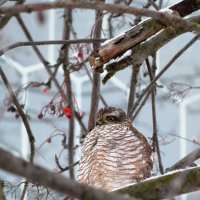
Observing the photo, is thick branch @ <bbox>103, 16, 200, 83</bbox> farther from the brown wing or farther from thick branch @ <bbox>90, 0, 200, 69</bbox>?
the brown wing

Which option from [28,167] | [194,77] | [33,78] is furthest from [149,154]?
[33,78]

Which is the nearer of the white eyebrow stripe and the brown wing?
the brown wing

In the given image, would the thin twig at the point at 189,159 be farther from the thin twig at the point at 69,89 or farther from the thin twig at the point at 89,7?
the thin twig at the point at 69,89

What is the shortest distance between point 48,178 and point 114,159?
2177 mm

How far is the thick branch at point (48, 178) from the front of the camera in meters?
1.55

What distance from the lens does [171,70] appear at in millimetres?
7418

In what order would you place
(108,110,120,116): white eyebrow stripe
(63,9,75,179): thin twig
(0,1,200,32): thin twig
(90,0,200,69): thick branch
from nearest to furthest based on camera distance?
(0,1,200,32): thin twig < (90,0,200,69): thick branch < (63,9,75,179): thin twig < (108,110,120,116): white eyebrow stripe

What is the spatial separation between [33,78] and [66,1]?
609 cm

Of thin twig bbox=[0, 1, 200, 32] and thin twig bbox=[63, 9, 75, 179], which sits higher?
thin twig bbox=[63, 9, 75, 179]

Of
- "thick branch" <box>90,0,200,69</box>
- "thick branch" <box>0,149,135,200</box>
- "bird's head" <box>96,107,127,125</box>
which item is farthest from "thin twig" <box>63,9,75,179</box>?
"thick branch" <box>0,149,135,200</box>

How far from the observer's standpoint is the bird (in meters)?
3.68

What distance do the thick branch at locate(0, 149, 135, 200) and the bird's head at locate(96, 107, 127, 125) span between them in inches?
103

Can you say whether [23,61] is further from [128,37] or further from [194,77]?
[128,37]

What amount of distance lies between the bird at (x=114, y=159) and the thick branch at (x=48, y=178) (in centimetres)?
210
